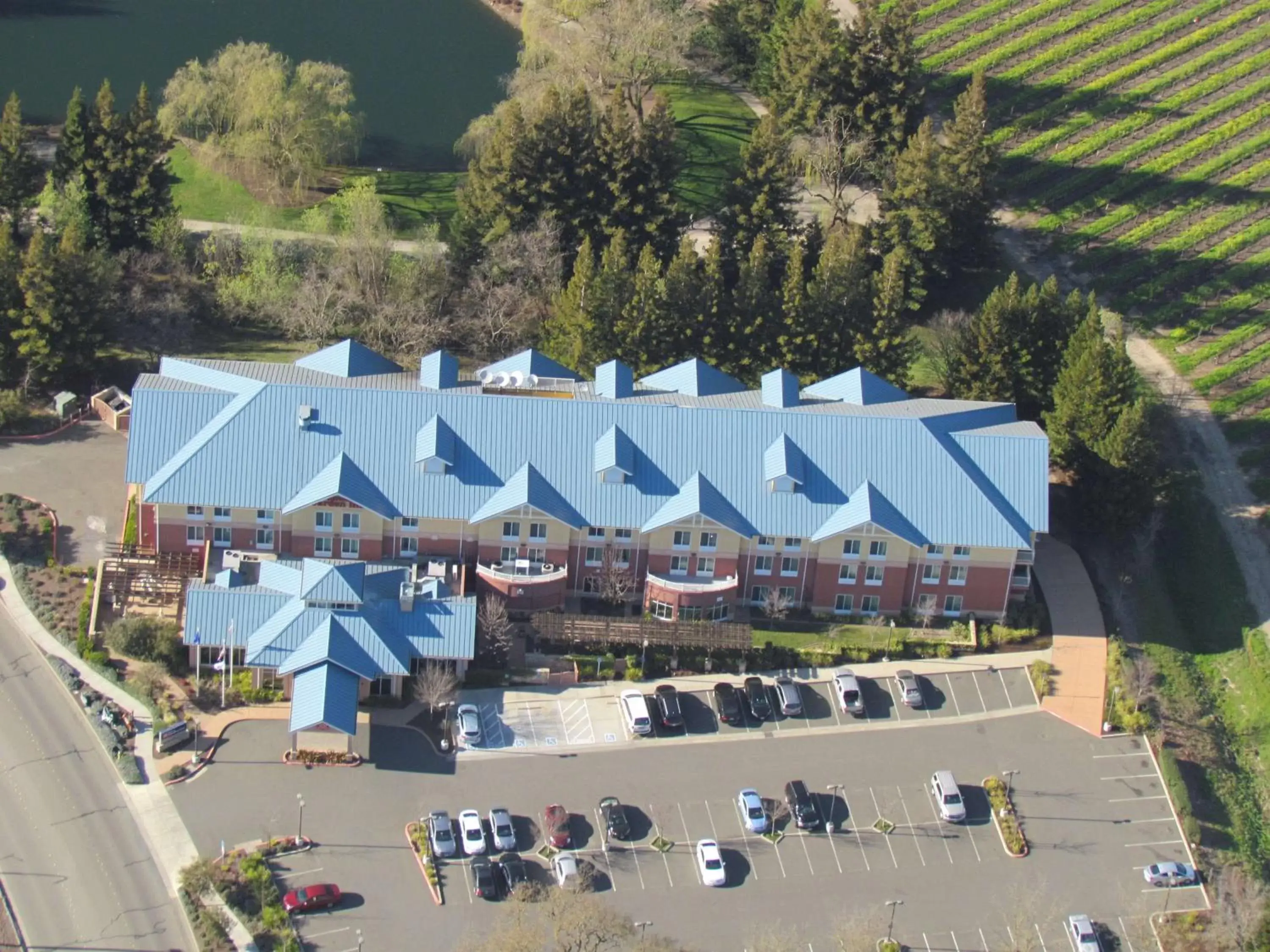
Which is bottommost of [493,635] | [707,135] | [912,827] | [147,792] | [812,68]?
[912,827]

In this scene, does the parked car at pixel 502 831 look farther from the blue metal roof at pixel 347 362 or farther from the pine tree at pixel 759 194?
the pine tree at pixel 759 194

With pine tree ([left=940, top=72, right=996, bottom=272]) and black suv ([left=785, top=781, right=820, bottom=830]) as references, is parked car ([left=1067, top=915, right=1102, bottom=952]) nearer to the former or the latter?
black suv ([left=785, top=781, right=820, bottom=830])

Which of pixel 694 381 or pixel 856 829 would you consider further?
pixel 694 381

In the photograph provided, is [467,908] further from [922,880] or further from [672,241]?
[672,241]

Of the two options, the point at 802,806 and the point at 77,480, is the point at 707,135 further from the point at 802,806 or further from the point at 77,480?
the point at 802,806

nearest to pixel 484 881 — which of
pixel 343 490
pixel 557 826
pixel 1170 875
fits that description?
pixel 557 826

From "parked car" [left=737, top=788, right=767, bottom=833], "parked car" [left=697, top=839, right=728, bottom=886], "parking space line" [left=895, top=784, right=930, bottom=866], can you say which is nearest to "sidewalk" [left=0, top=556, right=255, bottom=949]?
"parked car" [left=697, top=839, right=728, bottom=886]

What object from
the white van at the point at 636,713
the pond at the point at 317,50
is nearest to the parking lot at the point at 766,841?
the white van at the point at 636,713
